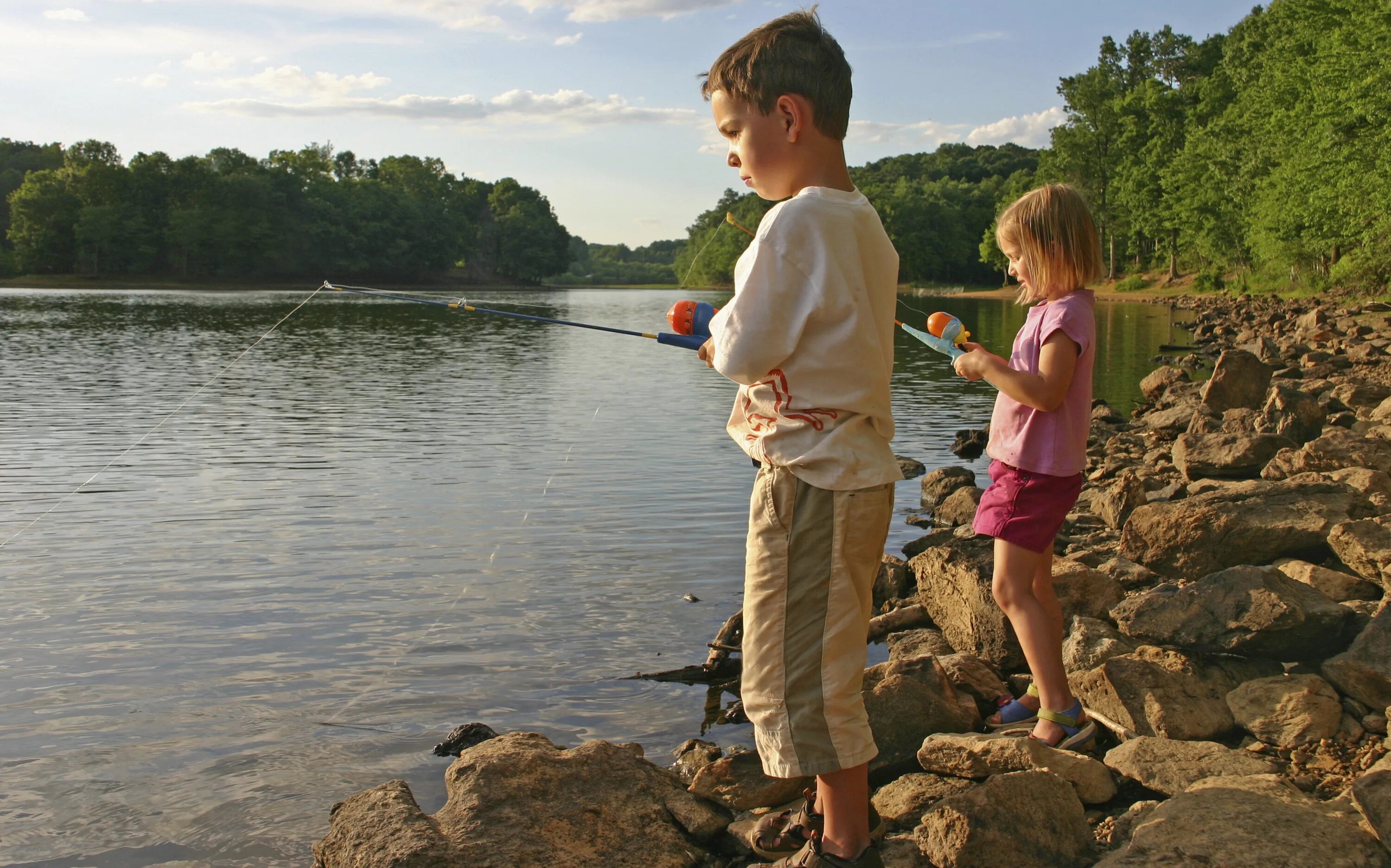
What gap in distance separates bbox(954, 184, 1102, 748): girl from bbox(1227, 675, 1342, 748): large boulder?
58 cm

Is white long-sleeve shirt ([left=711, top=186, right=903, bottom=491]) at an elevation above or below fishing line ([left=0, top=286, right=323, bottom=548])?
above

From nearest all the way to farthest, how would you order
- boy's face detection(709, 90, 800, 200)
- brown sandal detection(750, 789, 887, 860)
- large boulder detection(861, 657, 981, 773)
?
boy's face detection(709, 90, 800, 200), brown sandal detection(750, 789, 887, 860), large boulder detection(861, 657, 981, 773)

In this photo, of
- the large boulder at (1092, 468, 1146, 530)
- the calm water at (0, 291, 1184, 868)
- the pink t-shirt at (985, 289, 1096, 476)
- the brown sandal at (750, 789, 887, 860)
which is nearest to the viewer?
the brown sandal at (750, 789, 887, 860)

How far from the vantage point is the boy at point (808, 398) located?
2.68m

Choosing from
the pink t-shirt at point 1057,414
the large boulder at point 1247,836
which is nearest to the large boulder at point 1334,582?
the pink t-shirt at point 1057,414

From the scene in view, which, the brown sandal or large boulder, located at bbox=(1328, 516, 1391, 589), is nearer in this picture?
the brown sandal

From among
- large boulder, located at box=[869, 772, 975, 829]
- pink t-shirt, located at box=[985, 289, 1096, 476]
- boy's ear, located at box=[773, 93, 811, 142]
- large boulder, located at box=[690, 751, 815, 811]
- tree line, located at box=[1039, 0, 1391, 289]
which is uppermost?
tree line, located at box=[1039, 0, 1391, 289]

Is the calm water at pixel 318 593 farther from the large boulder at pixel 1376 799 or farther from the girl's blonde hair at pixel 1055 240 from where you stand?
the large boulder at pixel 1376 799

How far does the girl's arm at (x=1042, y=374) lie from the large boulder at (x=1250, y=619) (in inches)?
51.4

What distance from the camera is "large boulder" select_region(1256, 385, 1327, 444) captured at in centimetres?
1063

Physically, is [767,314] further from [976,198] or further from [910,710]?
[976,198]

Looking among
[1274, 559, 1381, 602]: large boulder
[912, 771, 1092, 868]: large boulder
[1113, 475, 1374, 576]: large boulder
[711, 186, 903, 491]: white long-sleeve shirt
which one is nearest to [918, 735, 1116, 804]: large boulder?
[912, 771, 1092, 868]: large boulder

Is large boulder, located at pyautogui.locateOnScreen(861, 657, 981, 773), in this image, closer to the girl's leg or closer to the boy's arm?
the girl's leg

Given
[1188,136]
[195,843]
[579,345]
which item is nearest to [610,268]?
[1188,136]
